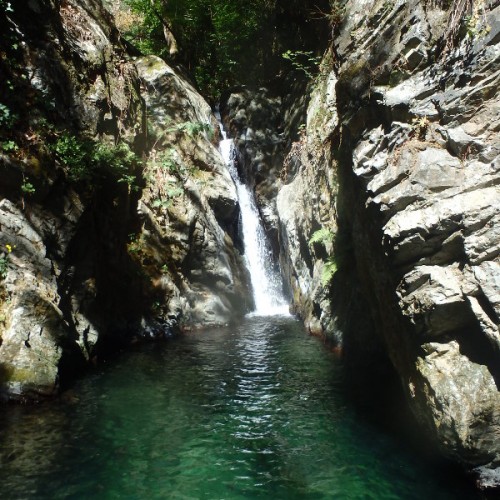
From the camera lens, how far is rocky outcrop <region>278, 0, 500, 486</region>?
14.7 feet

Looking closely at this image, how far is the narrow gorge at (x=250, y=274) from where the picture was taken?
483cm

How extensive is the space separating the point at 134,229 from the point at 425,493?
11.4 meters

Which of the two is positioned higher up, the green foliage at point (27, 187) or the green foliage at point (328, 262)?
the green foliage at point (27, 187)

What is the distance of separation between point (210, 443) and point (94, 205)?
7502 millimetres

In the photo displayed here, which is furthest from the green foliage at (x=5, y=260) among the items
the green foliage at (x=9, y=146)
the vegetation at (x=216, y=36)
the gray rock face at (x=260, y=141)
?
the vegetation at (x=216, y=36)

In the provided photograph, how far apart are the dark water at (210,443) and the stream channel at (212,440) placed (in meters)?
0.02

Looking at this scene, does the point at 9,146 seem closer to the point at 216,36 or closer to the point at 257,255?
the point at 257,255

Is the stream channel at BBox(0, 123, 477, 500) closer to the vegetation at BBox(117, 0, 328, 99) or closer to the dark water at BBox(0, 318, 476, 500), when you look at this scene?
the dark water at BBox(0, 318, 476, 500)

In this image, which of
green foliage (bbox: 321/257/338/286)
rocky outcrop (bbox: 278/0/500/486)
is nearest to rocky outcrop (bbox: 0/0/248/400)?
green foliage (bbox: 321/257/338/286)

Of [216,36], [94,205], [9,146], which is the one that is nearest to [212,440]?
[9,146]

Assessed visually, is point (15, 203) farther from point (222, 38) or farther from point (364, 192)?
point (222, 38)

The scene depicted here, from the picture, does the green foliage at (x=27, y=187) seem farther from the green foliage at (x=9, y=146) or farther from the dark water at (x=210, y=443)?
the dark water at (x=210, y=443)

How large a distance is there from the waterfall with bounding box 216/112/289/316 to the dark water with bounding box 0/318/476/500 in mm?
8722

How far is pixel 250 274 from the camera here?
60.7 feet
